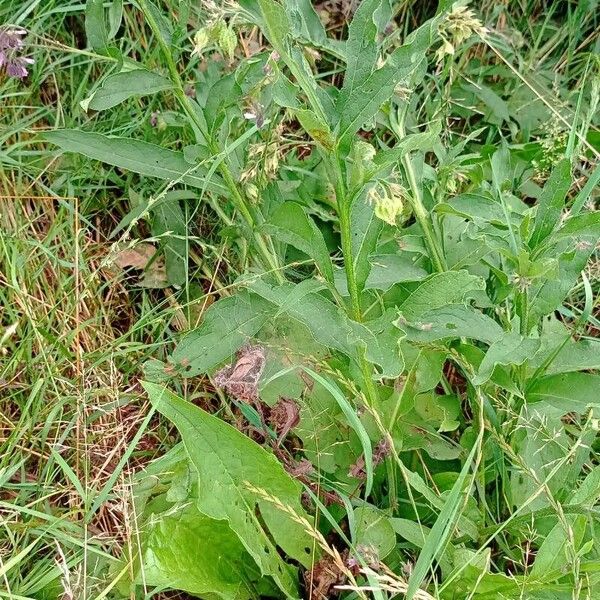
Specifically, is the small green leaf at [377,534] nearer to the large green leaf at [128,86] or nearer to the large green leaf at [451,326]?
the large green leaf at [451,326]

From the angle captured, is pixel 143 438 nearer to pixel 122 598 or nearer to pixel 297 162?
pixel 122 598

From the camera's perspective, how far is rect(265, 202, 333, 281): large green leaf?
1.52 m

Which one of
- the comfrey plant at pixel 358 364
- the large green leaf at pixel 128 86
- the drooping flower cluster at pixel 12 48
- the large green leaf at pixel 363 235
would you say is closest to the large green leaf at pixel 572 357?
the comfrey plant at pixel 358 364

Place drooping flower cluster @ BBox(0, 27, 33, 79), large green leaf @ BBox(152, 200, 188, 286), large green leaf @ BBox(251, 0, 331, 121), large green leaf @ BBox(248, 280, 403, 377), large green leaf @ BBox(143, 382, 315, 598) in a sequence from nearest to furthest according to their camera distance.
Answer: large green leaf @ BBox(251, 0, 331, 121), large green leaf @ BBox(248, 280, 403, 377), large green leaf @ BBox(143, 382, 315, 598), drooping flower cluster @ BBox(0, 27, 33, 79), large green leaf @ BBox(152, 200, 188, 286)

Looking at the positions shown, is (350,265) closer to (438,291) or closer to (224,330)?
(438,291)

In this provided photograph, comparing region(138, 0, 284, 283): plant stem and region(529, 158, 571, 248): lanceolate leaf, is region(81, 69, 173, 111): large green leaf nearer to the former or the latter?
region(138, 0, 284, 283): plant stem

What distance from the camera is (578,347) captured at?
5.64 feet

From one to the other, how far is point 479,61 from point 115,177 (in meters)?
1.22

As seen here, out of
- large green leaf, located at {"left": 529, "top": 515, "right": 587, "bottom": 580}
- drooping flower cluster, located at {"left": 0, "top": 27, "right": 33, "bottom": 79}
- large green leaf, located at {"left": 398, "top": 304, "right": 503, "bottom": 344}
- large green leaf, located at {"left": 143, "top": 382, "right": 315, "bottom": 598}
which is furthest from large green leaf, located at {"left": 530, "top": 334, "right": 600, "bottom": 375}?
drooping flower cluster, located at {"left": 0, "top": 27, "right": 33, "bottom": 79}

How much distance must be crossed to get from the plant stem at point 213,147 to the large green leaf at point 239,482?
14.3 inches

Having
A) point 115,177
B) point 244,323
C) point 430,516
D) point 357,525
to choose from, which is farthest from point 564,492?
point 115,177

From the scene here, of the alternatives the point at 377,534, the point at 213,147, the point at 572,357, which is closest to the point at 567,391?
the point at 572,357

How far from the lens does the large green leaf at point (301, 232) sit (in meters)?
1.52

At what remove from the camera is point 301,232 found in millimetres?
1596
